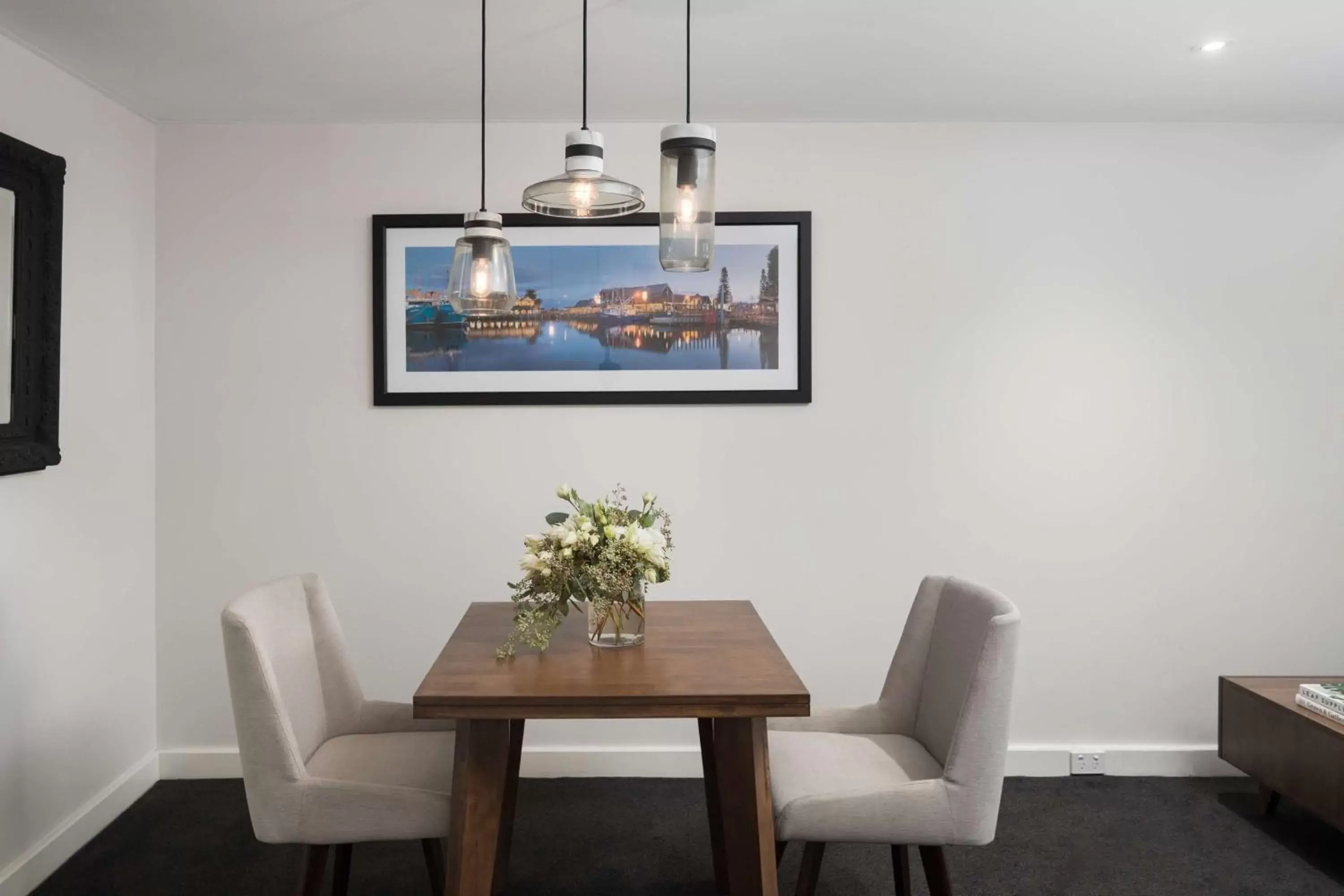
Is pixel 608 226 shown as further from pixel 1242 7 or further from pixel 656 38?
pixel 1242 7

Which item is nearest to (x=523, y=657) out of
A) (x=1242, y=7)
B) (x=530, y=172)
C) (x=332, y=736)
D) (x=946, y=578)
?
(x=332, y=736)

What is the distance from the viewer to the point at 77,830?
3.05 metres

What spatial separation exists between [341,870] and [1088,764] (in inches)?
106

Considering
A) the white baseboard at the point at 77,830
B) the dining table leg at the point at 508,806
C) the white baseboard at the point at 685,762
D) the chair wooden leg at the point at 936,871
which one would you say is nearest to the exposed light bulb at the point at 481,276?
the dining table leg at the point at 508,806

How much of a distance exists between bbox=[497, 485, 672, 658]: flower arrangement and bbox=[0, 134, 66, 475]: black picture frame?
1538mm

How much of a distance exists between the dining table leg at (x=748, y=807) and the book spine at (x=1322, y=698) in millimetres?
1983

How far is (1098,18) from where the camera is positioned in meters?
2.68

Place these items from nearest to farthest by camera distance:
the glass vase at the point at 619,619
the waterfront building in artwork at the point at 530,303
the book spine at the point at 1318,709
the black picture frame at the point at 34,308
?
the glass vase at the point at 619,619 < the black picture frame at the point at 34,308 < the book spine at the point at 1318,709 < the waterfront building in artwork at the point at 530,303

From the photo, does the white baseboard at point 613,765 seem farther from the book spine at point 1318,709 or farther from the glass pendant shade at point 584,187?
the glass pendant shade at point 584,187

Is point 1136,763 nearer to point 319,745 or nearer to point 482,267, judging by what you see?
point 319,745

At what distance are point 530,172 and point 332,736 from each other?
2.10 meters

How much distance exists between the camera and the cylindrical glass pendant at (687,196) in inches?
77.0

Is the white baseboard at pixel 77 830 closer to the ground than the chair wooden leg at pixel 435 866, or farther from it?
closer to the ground

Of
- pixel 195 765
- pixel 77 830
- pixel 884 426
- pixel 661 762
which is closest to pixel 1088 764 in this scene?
pixel 884 426
